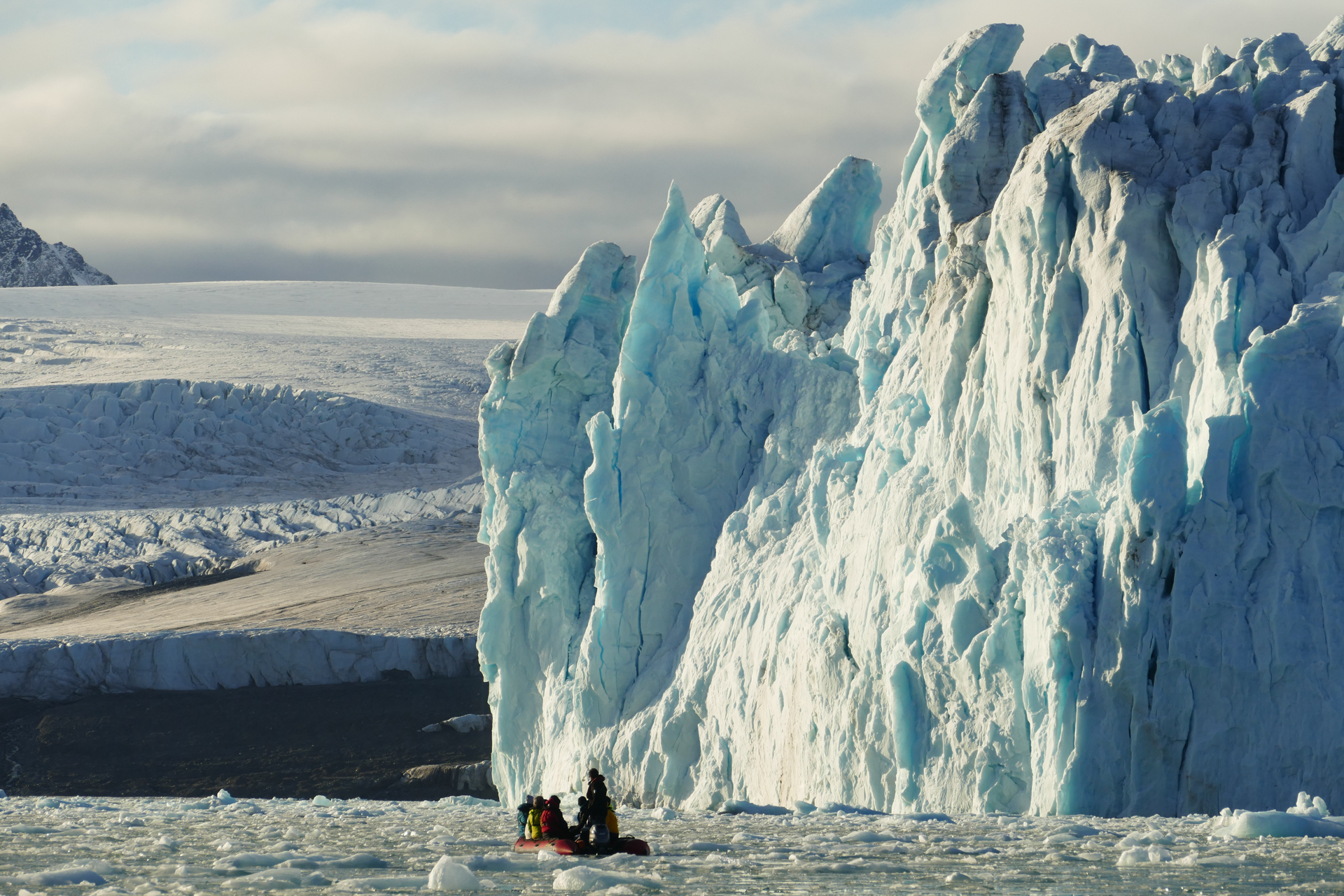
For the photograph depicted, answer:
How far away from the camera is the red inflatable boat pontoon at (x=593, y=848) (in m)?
9.77

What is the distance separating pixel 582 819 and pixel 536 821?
0.46m

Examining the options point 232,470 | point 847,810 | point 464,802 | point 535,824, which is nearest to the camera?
point 535,824

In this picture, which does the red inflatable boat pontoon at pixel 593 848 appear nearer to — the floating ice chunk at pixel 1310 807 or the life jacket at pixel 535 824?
the life jacket at pixel 535 824

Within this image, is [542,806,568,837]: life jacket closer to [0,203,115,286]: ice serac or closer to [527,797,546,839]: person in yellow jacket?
[527,797,546,839]: person in yellow jacket

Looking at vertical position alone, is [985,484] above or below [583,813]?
above

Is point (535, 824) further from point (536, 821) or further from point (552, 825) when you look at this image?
point (552, 825)

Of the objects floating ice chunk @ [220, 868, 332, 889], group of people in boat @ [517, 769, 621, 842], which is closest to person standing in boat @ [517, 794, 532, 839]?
group of people in boat @ [517, 769, 621, 842]

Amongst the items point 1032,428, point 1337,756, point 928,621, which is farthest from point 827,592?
point 1337,756

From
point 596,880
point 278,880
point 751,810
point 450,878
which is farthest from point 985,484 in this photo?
point 278,880

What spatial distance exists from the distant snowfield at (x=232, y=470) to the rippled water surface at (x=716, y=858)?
26.1 metres

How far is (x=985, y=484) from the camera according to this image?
600 inches

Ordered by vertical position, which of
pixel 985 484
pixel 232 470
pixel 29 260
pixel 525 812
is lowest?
pixel 525 812

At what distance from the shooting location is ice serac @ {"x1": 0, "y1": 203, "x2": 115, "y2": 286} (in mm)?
193875

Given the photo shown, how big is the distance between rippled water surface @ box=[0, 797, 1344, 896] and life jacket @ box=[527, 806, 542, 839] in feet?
0.96
